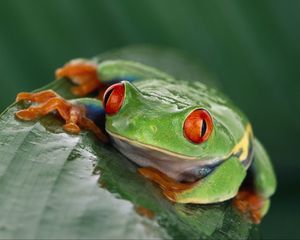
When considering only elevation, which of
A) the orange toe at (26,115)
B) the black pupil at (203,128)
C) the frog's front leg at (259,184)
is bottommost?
the frog's front leg at (259,184)

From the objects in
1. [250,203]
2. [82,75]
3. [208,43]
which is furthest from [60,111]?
[208,43]

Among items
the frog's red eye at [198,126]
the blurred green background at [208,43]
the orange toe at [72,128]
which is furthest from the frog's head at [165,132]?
the blurred green background at [208,43]

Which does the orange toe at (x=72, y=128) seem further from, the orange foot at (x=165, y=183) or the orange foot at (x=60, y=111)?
the orange foot at (x=165, y=183)

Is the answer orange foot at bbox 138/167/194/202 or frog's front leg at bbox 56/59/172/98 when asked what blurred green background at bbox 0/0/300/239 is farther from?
orange foot at bbox 138/167/194/202

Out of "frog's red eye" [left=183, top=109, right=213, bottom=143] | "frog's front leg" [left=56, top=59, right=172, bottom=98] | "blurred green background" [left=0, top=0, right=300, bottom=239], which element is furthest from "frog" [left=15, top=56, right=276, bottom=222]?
"blurred green background" [left=0, top=0, right=300, bottom=239]

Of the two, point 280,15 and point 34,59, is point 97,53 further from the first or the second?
point 280,15

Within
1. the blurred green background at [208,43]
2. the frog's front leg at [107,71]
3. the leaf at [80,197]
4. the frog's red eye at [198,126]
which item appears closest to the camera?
the leaf at [80,197]
